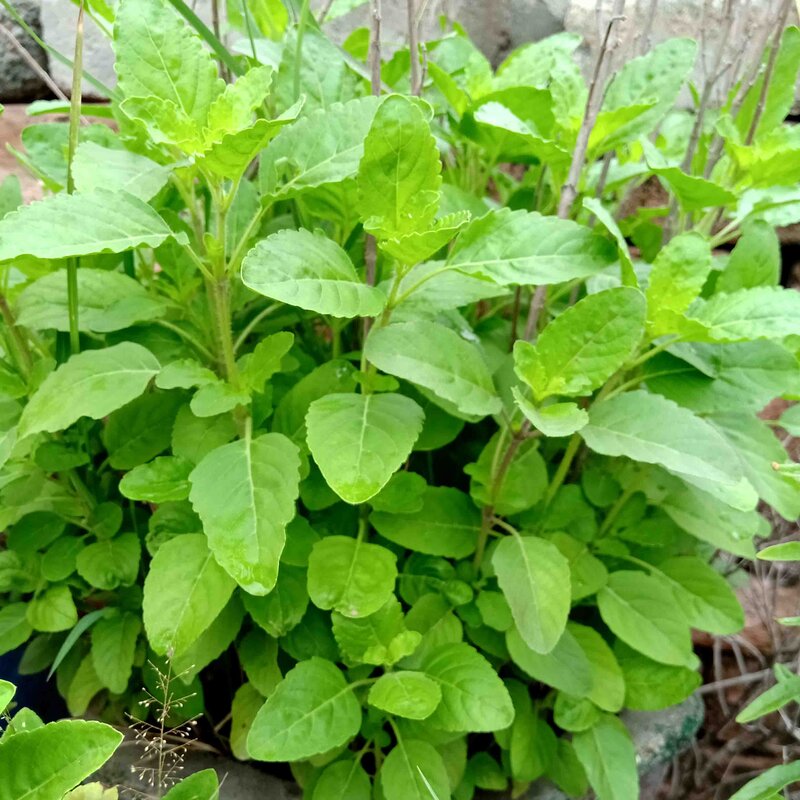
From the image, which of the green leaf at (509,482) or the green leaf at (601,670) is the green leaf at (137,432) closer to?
the green leaf at (509,482)

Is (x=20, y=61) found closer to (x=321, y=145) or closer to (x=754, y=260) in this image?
(x=321, y=145)

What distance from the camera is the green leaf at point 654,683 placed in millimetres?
737

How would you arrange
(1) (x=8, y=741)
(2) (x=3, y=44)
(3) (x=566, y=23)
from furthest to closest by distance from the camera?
(2) (x=3, y=44)
(3) (x=566, y=23)
(1) (x=8, y=741)

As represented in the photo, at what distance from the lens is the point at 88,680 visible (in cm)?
75

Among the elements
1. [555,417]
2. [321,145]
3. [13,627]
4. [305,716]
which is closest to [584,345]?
[555,417]

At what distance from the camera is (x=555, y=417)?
57 cm

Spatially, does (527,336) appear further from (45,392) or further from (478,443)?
(45,392)

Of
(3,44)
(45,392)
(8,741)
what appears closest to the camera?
(8,741)

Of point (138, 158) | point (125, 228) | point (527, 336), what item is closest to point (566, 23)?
point (527, 336)

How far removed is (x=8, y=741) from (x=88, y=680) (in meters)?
0.34

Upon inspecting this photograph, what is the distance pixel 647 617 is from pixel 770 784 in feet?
0.62

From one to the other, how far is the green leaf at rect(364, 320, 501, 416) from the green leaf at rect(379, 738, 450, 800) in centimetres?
32

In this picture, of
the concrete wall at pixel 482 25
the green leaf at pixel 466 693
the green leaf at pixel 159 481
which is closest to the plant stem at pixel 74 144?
the green leaf at pixel 159 481

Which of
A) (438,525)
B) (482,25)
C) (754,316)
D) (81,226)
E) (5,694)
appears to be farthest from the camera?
(482,25)
